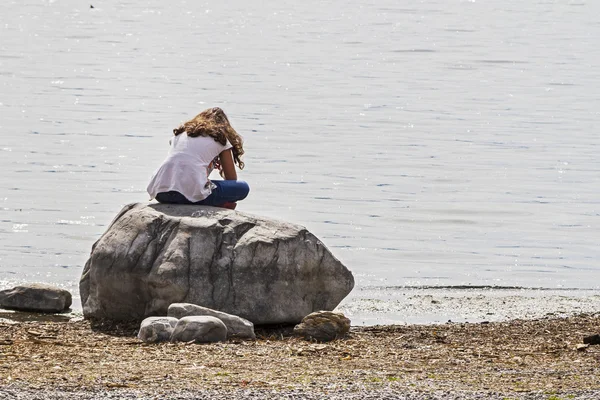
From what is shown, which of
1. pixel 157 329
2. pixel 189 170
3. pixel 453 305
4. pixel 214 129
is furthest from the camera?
pixel 453 305

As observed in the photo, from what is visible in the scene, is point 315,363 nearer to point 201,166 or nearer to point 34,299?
point 201,166

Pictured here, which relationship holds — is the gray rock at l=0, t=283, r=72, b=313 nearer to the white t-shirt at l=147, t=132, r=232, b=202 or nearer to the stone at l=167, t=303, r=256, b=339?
the white t-shirt at l=147, t=132, r=232, b=202

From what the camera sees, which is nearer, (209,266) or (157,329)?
(157,329)

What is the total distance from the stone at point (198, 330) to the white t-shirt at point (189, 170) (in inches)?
70.6

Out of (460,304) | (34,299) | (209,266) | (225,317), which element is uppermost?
(209,266)

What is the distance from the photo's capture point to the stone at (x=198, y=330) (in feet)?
32.5

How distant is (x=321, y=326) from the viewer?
10.5 m

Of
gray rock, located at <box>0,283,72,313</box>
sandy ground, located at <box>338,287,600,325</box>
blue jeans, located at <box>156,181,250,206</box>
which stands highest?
blue jeans, located at <box>156,181,250,206</box>

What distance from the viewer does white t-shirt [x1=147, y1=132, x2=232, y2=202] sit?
37.8 ft

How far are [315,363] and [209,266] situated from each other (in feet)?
6.90

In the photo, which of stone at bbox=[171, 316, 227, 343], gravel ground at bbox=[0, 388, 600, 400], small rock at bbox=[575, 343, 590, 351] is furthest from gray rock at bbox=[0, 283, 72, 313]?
small rock at bbox=[575, 343, 590, 351]

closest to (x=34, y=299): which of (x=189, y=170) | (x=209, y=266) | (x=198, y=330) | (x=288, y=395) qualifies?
(x=189, y=170)

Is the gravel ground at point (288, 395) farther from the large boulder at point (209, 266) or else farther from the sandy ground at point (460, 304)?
the sandy ground at point (460, 304)

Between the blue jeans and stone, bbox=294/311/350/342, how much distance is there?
170cm
